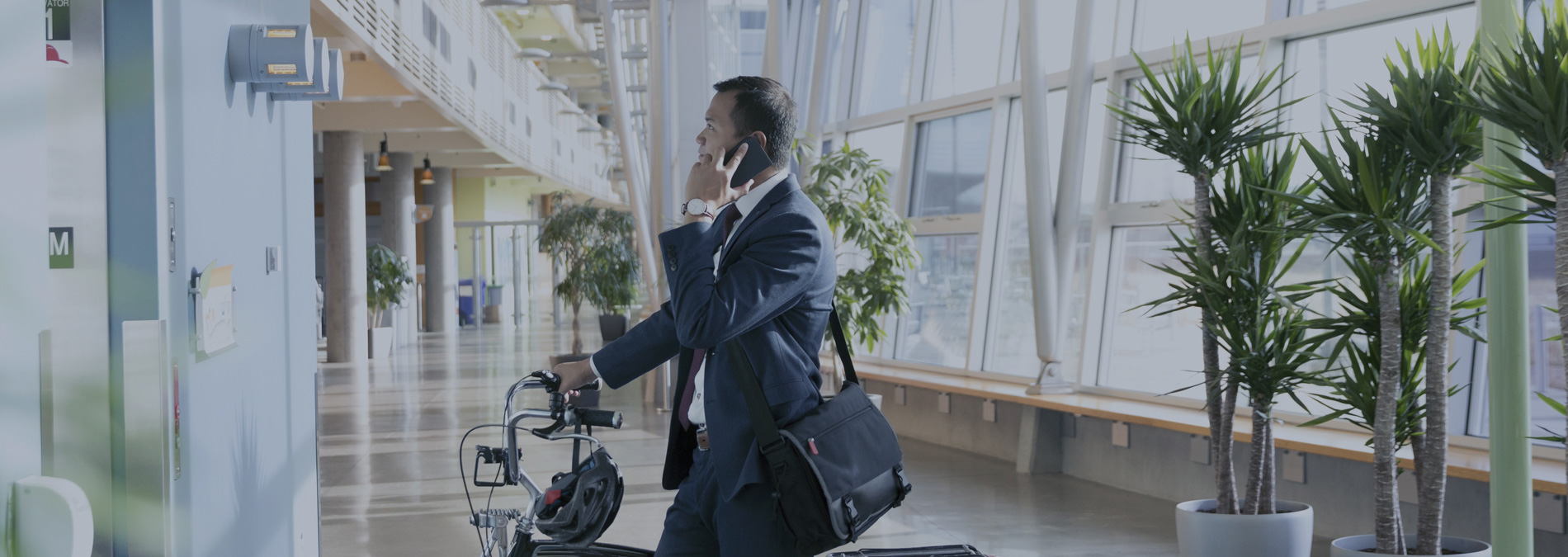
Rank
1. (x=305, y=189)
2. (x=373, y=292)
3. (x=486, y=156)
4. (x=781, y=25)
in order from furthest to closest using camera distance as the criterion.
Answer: (x=486, y=156) → (x=373, y=292) → (x=781, y=25) → (x=305, y=189)

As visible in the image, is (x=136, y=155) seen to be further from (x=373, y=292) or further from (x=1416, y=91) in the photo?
(x=373, y=292)

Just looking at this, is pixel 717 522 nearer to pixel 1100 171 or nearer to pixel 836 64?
pixel 1100 171

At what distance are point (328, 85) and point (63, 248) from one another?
1.03 meters

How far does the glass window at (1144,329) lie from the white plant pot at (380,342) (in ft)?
39.1

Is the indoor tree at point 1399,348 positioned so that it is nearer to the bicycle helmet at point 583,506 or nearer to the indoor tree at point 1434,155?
the indoor tree at point 1434,155

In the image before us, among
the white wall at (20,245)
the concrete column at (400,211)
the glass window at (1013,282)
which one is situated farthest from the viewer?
the concrete column at (400,211)

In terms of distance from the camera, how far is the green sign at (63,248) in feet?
7.31

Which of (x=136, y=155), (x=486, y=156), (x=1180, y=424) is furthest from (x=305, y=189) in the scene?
(x=486, y=156)

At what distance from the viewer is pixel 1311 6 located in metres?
6.09

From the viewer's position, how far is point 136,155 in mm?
2355

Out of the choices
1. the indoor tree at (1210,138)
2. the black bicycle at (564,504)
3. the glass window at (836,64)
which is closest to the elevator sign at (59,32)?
the black bicycle at (564,504)

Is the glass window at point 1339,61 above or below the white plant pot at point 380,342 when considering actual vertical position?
above

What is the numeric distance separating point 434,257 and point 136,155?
19.1 metres

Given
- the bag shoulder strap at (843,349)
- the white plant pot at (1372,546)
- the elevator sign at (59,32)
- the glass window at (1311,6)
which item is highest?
the glass window at (1311,6)
